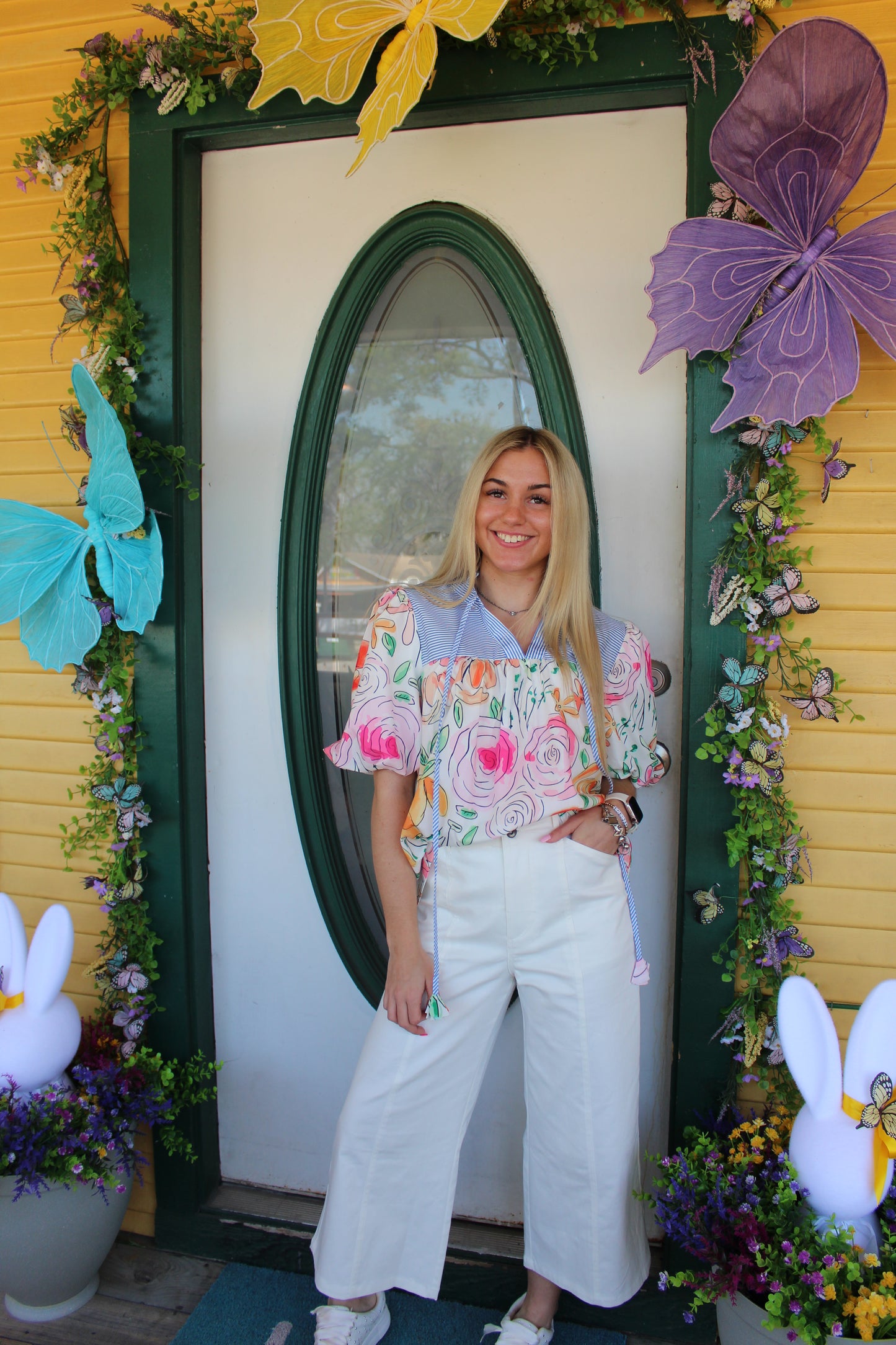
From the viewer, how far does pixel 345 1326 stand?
1.74 meters

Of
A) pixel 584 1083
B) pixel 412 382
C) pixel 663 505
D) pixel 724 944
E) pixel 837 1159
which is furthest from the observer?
pixel 412 382

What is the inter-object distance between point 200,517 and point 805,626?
1.38 m

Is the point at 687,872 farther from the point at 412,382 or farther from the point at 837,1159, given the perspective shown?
the point at 412,382

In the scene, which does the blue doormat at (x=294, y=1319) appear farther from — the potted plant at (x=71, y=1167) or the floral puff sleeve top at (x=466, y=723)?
the floral puff sleeve top at (x=466, y=723)

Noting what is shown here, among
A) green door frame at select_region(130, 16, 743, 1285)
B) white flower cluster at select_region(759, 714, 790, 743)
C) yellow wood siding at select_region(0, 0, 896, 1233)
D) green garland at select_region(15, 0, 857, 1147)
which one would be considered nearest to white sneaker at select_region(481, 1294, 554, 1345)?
green door frame at select_region(130, 16, 743, 1285)

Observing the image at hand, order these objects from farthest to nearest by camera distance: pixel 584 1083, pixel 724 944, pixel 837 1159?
pixel 724 944 < pixel 584 1083 < pixel 837 1159

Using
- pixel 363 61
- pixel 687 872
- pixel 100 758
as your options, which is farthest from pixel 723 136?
pixel 100 758

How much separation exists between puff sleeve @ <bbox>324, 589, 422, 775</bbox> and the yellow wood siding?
80 centimetres

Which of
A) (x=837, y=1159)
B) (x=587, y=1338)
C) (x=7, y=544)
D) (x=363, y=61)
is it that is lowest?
(x=587, y=1338)

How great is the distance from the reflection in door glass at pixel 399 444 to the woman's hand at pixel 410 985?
0.55 meters

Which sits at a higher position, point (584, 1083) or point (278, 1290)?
point (584, 1083)

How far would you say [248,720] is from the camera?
7.18 ft

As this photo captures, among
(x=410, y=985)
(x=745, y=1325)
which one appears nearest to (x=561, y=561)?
(x=410, y=985)

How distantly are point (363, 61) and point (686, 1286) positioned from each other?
2508 mm
